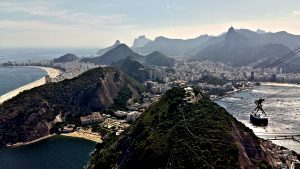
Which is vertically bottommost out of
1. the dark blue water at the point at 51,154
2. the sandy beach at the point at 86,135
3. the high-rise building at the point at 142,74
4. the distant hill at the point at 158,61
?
the dark blue water at the point at 51,154

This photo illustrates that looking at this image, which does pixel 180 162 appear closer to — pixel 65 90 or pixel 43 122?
pixel 43 122

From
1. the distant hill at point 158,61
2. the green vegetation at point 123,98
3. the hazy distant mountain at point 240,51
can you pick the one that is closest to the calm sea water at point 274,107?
the green vegetation at point 123,98

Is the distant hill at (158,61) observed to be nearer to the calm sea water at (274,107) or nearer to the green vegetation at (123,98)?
the calm sea water at (274,107)

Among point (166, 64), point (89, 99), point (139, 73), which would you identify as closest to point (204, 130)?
point (89, 99)

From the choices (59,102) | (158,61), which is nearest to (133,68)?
(158,61)

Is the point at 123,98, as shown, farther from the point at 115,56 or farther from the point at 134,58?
the point at 115,56
